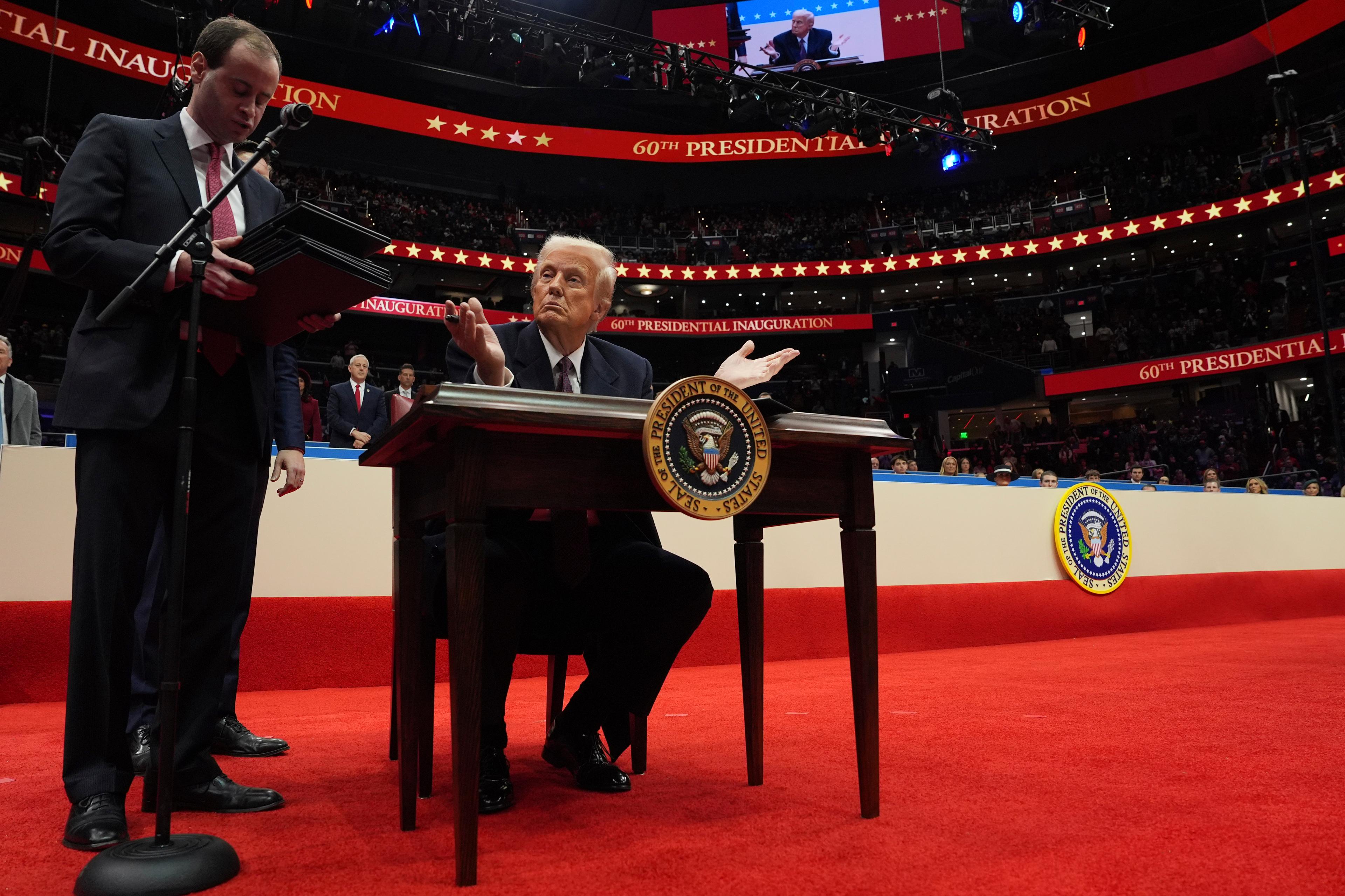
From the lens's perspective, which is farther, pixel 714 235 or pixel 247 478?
pixel 714 235

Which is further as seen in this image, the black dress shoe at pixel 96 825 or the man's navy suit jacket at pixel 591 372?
the man's navy suit jacket at pixel 591 372

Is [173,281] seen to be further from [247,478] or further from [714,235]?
[714,235]

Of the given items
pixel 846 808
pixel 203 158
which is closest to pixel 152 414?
pixel 203 158

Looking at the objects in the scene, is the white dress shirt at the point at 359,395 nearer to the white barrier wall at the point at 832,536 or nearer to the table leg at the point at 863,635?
the white barrier wall at the point at 832,536

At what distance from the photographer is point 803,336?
21.0 m

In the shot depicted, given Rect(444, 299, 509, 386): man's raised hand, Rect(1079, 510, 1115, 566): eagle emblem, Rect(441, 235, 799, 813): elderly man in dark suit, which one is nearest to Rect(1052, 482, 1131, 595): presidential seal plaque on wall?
Rect(1079, 510, 1115, 566): eagle emblem

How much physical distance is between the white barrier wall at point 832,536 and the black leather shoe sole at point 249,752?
49.6 inches

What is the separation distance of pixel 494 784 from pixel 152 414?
2.67 ft

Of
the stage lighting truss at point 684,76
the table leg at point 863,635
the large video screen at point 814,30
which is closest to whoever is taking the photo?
the table leg at point 863,635

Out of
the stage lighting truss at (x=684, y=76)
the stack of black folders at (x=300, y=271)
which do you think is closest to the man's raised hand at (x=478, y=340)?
the stack of black folders at (x=300, y=271)

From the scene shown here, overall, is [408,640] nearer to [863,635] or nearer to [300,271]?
[300,271]

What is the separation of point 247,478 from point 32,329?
15730mm

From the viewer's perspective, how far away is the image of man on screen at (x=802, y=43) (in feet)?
53.8

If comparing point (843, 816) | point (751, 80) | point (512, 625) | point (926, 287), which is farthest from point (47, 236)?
point (926, 287)
